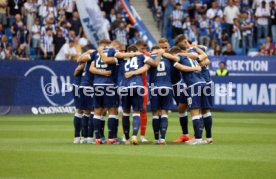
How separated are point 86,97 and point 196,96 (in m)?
2.52

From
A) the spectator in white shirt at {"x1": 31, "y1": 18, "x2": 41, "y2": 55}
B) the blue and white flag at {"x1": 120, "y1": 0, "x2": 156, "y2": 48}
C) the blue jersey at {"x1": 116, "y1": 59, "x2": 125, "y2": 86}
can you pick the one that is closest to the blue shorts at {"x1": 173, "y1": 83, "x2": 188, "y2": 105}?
the blue jersey at {"x1": 116, "y1": 59, "x2": 125, "y2": 86}

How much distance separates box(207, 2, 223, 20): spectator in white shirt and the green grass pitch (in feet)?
44.5

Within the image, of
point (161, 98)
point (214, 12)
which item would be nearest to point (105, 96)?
point (161, 98)

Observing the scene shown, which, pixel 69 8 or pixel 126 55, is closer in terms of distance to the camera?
pixel 126 55

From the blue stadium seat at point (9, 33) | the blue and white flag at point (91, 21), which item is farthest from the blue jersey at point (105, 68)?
the blue stadium seat at point (9, 33)

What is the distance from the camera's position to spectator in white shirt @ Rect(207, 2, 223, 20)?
36.2 meters

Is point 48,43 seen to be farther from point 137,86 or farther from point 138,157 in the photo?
point 138,157

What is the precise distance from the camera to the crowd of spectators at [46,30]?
3350 cm

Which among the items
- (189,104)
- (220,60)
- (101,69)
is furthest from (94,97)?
(220,60)

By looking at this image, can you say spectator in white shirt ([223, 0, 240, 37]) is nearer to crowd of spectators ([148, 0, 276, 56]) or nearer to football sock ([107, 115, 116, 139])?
crowd of spectators ([148, 0, 276, 56])

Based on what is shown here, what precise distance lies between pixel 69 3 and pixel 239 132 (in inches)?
593

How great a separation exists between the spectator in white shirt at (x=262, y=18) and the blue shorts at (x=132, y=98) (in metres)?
18.2

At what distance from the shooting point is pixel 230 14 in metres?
36.1

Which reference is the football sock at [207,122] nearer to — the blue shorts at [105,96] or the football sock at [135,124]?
the football sock at [135,124]
